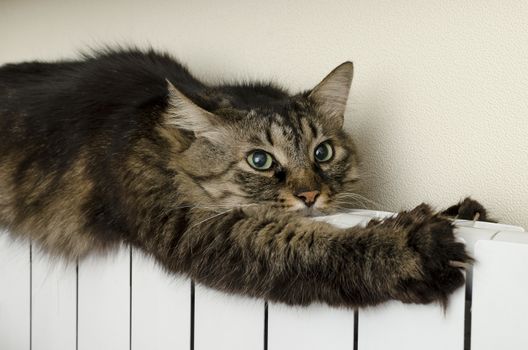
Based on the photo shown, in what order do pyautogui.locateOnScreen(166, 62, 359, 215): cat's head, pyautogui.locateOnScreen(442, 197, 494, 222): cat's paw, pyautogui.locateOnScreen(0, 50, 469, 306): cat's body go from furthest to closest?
pyautogui.locateOnScreen(166, 62, 359, 215): cat's head, pyautogui.locateOnScreen(442, 197, 494, 222): cat's paw, pyautogui.locateOnScreen(0, 50, 469, 306): cat's body

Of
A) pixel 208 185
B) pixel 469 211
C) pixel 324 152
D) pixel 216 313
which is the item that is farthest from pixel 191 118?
pixel 469 211

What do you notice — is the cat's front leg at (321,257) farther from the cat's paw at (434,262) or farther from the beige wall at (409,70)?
the beige wall at (409,70)

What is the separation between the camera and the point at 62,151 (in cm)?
120

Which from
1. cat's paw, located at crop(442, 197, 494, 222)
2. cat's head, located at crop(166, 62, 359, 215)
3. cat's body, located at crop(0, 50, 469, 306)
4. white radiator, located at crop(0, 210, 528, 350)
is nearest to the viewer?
white radiator, located at crop(0, 210, 528, 350)

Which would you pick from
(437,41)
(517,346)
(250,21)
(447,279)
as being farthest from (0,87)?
(517,346)

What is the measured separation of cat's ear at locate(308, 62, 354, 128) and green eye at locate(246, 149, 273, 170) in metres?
0.17

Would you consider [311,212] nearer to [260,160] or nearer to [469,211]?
[260,160]

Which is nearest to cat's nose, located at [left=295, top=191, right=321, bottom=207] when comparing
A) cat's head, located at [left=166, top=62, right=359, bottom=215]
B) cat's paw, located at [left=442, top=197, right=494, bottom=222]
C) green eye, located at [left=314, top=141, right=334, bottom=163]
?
cat's head, located at [left=166, top=62, right=359, bottom=215]

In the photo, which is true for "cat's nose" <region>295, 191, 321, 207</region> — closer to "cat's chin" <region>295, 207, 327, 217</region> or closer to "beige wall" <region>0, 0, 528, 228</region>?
"cat's chin" <region>295, 207, 327, 217</region>

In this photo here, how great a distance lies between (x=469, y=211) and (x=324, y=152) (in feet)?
0.99

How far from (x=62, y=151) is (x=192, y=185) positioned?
0.35m

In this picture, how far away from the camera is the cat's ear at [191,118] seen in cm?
102

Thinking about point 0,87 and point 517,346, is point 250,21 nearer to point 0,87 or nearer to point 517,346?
point 0,87

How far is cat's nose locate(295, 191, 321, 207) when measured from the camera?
966 mm
